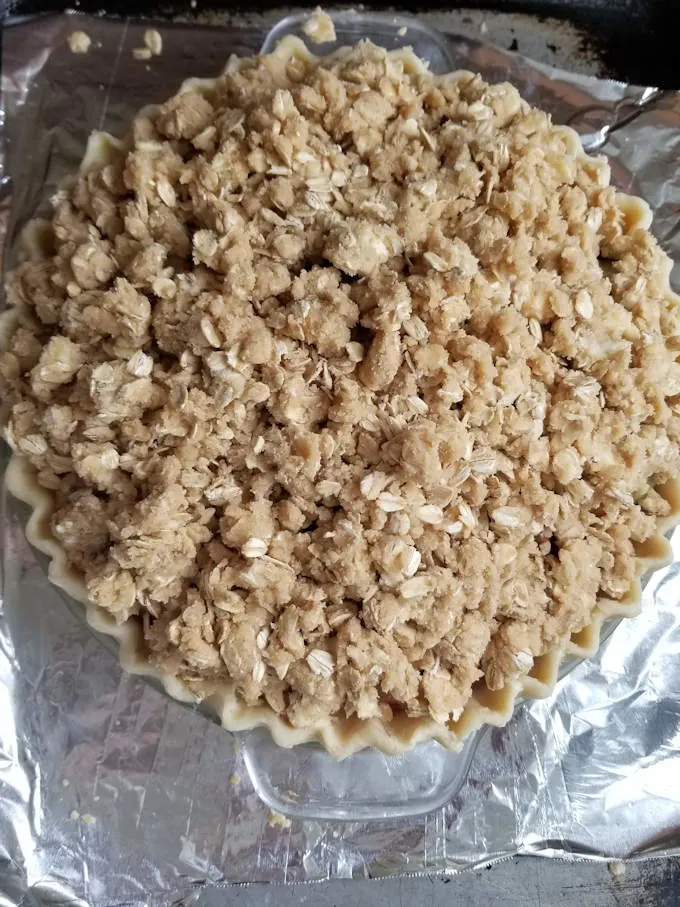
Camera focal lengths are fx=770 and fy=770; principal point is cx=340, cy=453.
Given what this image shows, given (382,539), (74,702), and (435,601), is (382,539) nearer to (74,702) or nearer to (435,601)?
(435,601)

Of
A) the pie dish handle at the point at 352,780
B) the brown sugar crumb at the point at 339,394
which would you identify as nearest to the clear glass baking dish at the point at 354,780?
the pie dish handle at the point at 352,780

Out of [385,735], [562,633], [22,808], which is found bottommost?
[22,808]

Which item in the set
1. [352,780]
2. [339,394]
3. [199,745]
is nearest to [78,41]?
[339,394]

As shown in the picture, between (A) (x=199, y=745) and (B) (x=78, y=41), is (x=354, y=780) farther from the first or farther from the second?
(B) (x=78, y=41)

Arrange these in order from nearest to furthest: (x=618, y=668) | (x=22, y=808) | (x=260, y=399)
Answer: (x=260, y=399) < (x=22, y=808) < (x=618, y=668)

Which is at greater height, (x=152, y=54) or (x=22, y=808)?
(x=152, y=54)

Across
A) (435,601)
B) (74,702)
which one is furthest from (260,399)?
(74,702)
